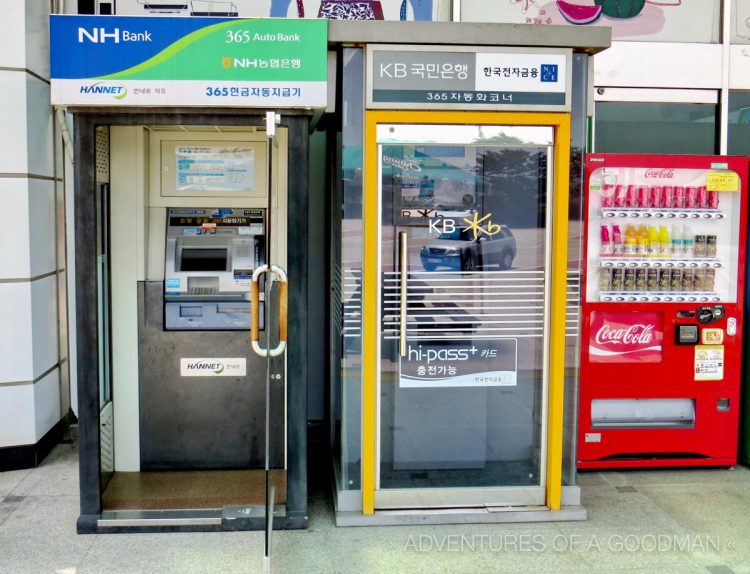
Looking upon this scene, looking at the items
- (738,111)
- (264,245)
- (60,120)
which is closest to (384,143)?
(264,245)

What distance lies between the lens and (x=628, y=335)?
18.0ft

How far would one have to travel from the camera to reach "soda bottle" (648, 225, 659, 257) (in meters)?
5.46

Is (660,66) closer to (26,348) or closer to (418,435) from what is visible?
(418,435)

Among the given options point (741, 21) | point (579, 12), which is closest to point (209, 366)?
point (579, 12)

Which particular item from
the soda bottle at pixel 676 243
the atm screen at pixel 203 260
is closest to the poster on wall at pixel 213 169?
the atm screen at pixel 203 260

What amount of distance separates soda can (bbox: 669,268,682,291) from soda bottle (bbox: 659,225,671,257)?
132mm

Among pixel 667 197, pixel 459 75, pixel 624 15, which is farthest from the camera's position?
pixel 624 15

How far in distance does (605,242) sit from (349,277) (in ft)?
6.59

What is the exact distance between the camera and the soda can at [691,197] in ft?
17.8

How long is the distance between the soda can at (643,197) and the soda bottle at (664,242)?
209 mm

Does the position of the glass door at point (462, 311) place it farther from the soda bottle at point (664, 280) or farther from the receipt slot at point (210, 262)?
the soda bottle at point (664, 280)

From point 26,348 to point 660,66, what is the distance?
5.26 metres

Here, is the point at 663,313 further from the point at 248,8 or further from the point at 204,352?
the point at 248,8

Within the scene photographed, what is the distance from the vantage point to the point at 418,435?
4.68 m
